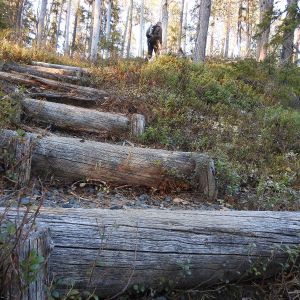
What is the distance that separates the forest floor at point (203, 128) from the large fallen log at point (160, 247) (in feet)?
1.45

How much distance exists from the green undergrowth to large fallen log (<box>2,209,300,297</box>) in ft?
4.77

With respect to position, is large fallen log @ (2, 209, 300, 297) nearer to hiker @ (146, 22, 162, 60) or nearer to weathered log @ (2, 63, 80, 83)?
weathered log @ (2, 63, 80, 83)

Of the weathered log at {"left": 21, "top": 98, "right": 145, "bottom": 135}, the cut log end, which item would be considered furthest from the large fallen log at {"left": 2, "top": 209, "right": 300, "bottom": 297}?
the weathered log at {"left": 21, "top": 98, "right": 145, "bottom": 135}

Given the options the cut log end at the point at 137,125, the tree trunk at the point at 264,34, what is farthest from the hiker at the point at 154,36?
the cut log end at the point at 137,125

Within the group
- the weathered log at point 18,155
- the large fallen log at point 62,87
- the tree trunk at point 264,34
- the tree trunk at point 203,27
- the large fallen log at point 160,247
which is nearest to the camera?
the large fallen log at point 160,247

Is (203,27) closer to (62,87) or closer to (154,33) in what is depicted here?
(154,33)

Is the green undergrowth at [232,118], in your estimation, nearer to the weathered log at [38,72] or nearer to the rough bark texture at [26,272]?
the weathered log at [38,72]

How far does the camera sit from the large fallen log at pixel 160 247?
2.22 m

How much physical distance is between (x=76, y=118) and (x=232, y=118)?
3.36 meters

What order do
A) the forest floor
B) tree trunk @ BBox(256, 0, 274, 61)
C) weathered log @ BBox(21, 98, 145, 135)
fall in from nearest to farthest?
the forest floor < weathered log @ BBox(21, 98, 145, 135) < tree trunk @ BBox(256, 0, 274, 61)

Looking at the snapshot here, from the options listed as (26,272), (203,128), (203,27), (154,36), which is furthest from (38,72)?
(26,272)

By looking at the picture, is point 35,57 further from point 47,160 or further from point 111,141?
point 47,160

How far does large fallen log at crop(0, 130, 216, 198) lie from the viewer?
4309 mm

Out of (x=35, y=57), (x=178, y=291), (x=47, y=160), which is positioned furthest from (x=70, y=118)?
(x=35, y=57)
